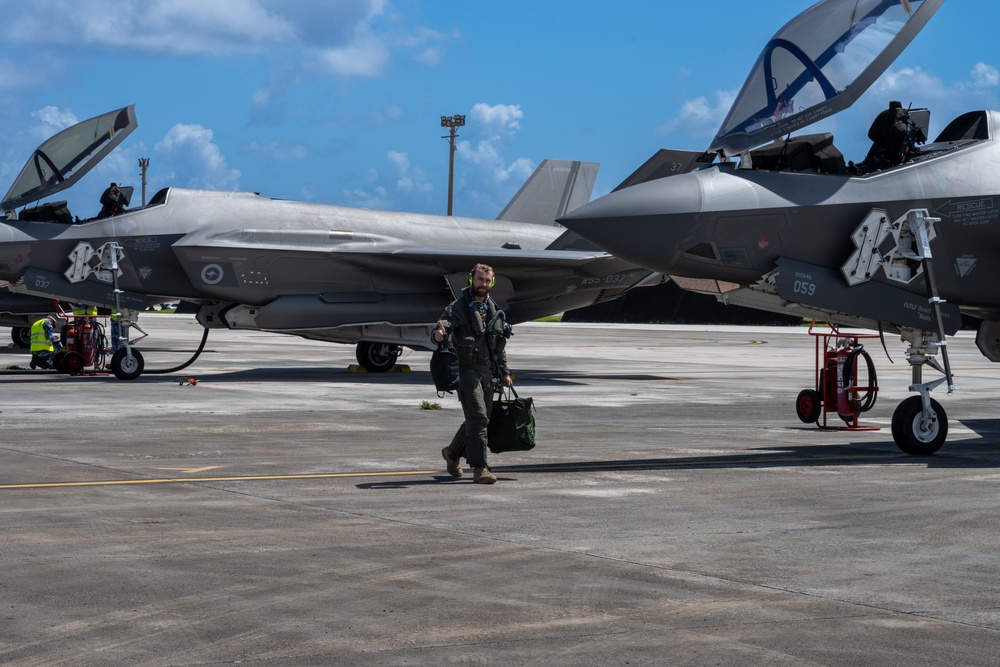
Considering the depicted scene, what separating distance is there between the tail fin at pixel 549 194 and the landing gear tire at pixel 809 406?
46.1ft

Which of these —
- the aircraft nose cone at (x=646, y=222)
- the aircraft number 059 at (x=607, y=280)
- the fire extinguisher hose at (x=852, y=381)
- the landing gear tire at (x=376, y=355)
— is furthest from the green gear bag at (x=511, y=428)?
the landing gear tire at (x=376, y=355)

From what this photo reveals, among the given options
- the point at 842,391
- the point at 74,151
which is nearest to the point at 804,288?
the point at 842,391

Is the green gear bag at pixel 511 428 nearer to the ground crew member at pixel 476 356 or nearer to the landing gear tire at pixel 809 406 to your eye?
the ground crew member at pixel 476 356

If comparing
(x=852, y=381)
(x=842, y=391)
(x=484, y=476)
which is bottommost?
(x=484, y=476)

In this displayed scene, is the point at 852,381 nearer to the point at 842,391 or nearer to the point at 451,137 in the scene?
the point at 842,391

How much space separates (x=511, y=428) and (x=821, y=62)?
4670 mm

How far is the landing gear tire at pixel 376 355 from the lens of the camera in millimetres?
25594

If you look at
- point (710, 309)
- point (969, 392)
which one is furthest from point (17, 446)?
point (710, 309)

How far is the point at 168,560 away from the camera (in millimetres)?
6824

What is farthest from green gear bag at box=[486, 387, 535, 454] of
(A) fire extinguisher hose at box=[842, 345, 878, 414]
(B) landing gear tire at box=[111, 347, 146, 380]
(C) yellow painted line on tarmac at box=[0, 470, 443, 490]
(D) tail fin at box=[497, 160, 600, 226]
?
(D) tail fin at box=[497, 160, 600, 226]

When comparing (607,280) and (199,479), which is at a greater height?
(607,280)

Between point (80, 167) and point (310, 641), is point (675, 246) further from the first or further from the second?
point (80, 167)

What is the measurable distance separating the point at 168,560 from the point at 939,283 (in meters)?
8.42

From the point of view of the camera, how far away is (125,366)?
22391 millimetres
